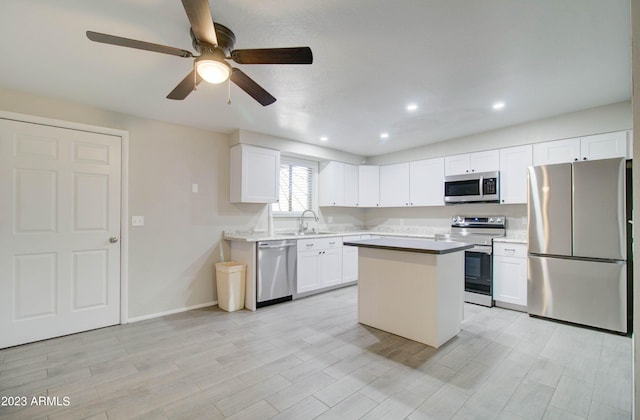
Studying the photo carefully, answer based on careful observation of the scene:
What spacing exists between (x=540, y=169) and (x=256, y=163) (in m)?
3.61

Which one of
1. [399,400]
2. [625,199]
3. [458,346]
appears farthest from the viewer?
[625,199]

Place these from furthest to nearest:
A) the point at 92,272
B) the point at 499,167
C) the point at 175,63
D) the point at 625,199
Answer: the point at 499,167
the point at 92,272
the point at 625,199
the point at 175,63

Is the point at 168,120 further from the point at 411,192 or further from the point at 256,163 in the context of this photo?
the point at 411,192

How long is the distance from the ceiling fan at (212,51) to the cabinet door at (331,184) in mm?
3254

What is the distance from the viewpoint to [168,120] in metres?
3.65

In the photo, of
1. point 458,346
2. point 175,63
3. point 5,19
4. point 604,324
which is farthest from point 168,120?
point 604,324

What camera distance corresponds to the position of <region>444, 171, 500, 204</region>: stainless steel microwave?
4.12m

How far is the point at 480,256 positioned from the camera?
13.2ft

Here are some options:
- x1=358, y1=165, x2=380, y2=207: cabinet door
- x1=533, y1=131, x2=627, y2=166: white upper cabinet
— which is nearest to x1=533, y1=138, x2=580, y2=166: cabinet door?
x1=533, y1=131, x2=627, y2=166: white upper cabinet

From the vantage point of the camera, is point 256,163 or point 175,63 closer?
point 175,63

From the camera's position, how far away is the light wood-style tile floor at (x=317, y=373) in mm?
1869

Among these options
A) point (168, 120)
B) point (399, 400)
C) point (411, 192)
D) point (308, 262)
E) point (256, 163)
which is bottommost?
point (399, 400)

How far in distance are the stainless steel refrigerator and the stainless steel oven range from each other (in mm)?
490

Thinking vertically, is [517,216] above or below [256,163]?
below
